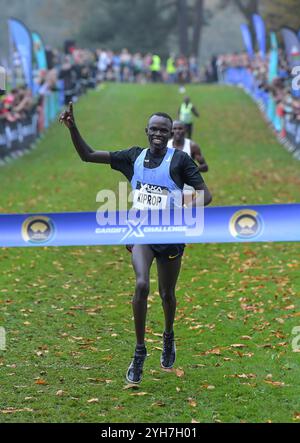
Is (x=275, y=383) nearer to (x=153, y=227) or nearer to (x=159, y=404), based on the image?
(x=159, y=404)

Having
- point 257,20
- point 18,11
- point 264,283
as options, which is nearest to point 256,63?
point 257,20

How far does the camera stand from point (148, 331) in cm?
1019

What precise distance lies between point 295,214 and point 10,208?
1169 cm

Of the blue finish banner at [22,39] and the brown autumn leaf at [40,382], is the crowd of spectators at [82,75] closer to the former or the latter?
the blue finish banner at [22,39]

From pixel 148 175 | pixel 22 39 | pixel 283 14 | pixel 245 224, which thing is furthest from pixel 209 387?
pixel 283 14

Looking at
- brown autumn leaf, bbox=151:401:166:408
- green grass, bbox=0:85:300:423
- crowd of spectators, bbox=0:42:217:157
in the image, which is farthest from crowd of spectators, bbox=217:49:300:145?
brown autumn leaf, bbox=151:401:166:408

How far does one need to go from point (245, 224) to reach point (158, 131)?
110 centimetres

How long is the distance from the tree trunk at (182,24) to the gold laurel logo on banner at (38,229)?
231 feet

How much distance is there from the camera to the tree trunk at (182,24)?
7694 cm

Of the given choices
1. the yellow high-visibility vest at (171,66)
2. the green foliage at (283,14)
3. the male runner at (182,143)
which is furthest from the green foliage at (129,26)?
the male runner at (182,143)

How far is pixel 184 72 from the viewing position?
62.8 m

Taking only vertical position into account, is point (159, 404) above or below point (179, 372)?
below

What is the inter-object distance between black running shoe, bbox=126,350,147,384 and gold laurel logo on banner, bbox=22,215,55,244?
1291mm

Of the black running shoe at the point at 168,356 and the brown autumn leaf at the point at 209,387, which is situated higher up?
the black running shoe at the point at 168,356
